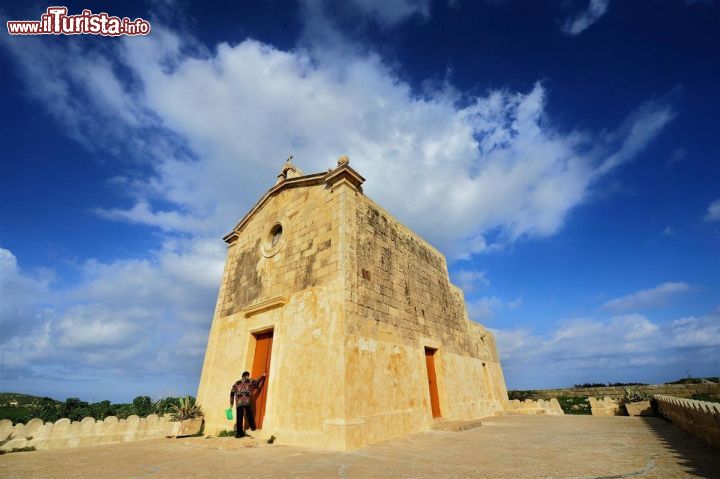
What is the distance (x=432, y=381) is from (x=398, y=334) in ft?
8.82

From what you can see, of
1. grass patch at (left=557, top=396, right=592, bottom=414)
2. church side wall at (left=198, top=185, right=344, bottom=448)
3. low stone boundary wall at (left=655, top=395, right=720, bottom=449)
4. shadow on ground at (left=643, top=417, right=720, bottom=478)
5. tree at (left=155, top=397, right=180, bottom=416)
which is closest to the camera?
shadow on ground at (left=643, top=417, right=720, bottom=478)

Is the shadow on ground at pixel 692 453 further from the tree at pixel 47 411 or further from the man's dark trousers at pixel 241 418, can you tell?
the tree at pixel 47 411

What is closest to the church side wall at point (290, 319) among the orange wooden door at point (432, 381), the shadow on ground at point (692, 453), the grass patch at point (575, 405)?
the orange wooden door at point (432, 381)

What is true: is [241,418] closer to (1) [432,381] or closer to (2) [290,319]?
(2) [290,319]

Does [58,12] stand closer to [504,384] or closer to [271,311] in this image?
[271,311]

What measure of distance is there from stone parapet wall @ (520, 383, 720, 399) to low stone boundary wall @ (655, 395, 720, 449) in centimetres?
722

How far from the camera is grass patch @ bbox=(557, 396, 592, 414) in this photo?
56.5 ft

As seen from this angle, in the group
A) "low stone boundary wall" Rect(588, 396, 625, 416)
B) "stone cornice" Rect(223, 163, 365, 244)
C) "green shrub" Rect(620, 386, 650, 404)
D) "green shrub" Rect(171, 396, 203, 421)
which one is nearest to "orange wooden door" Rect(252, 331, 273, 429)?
"green shrub" Rect(171, 396, 203, 421)

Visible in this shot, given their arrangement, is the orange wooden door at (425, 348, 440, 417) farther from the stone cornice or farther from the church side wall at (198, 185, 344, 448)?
the stone cornice

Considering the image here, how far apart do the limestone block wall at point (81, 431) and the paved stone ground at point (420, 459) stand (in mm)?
643

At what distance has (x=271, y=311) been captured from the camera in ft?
28.1

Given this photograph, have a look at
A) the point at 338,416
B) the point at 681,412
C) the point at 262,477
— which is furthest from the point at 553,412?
the point at 262,477

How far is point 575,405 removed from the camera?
18016 mm

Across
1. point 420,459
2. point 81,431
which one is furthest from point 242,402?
point 420,459
